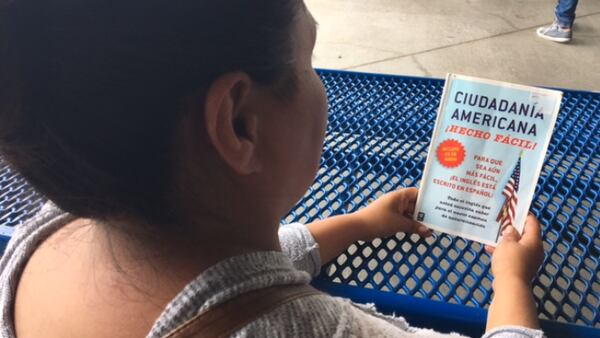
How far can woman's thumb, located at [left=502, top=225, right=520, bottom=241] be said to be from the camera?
0.79 m

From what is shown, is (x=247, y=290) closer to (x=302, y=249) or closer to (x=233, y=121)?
(x=233, y=121)

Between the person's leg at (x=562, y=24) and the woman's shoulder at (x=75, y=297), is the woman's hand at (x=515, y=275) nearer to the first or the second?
the woman's shoulder at (x=75, y=297)

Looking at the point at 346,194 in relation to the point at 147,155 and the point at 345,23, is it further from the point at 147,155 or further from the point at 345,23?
the point at 345,23

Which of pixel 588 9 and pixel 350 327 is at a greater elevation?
pixel 588 9

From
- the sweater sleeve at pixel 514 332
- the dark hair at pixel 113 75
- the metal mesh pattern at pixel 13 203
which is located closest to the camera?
the dark hair at pixel 113 75

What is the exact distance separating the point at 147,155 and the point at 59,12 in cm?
13

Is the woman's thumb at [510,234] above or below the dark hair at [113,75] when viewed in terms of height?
below

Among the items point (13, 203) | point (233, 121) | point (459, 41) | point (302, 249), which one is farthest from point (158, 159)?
point (459, 41)

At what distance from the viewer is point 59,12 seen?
39cm

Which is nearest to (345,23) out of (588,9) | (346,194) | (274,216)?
(588,9)

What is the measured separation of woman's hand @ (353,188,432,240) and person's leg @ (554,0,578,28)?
257 cm

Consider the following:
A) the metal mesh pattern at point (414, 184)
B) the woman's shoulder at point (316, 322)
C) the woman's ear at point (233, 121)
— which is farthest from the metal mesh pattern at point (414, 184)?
the woman's ear at point (233, 121)

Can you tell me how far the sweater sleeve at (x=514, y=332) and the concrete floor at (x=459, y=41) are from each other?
211 centimetres

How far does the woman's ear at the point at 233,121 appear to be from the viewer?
0.44 meters
